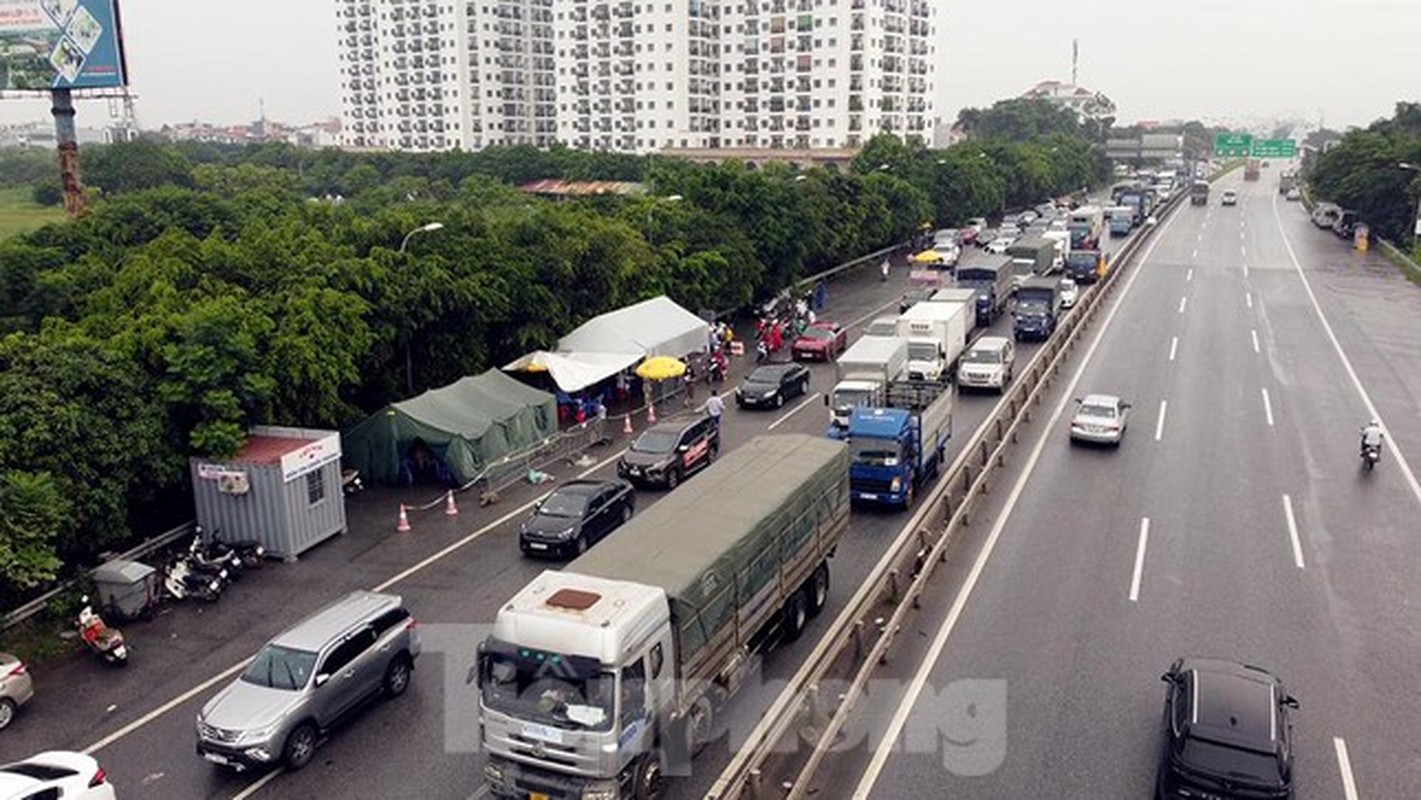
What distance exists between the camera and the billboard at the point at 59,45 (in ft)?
160

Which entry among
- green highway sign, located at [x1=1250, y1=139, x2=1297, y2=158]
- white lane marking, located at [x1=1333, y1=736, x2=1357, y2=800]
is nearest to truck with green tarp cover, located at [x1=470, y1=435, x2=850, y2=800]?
white lane marking, located at [x1=1333, y1=736, x2=1357, y2=800]

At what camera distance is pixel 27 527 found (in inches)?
756

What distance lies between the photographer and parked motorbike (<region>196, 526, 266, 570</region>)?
906 inches

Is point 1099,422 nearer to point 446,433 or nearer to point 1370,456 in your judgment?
point 1370,456

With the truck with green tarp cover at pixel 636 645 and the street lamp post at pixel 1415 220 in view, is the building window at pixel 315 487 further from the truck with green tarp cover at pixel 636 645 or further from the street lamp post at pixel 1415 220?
the street lamp post at pixel 1415 220

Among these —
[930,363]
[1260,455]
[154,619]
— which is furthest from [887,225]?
[154,619]

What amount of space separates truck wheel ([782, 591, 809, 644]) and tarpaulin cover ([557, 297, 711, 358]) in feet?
63.1

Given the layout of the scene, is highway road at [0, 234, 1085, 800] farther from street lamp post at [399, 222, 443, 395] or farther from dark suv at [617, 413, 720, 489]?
street lamp post at [399, 222, 443, 395]

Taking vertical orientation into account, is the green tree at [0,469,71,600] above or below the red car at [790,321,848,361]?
above

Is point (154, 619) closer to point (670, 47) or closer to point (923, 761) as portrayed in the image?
point (923, 761)

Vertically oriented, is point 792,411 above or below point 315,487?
below

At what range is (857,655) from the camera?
17.7m

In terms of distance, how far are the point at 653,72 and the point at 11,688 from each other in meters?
129

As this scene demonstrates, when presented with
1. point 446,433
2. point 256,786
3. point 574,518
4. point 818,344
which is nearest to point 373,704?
point 256,786
